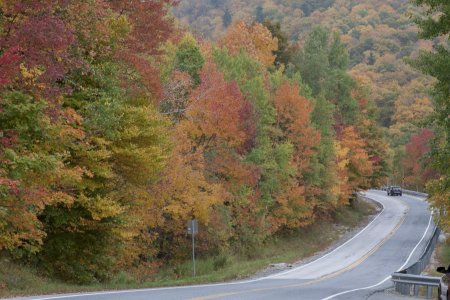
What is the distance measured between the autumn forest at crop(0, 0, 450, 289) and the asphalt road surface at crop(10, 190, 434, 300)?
3.94 m

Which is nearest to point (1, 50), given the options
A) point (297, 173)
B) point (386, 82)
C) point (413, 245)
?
point (297, 173)

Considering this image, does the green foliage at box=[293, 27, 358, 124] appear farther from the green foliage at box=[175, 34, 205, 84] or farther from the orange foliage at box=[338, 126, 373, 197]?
the green foliage at box=[175, 34, 205, 84]

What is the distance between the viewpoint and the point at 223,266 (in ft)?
130

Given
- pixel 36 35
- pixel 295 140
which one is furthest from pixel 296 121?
pixel 36 35

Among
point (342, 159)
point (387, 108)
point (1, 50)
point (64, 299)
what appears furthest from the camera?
point (387, 108)

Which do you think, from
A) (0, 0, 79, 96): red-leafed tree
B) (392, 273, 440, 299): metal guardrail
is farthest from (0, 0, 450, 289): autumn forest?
(392, 273, 440, 299): metal guardrail

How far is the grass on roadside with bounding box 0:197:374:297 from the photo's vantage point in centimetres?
2141

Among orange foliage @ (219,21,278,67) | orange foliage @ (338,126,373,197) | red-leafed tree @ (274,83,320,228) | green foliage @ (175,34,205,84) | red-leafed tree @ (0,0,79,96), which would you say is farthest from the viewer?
orange foliage @ (338,126,373,197)

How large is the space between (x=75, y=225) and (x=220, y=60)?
24.9 m

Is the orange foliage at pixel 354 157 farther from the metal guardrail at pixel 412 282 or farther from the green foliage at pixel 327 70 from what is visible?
the metal guardrail at pixel 412 282

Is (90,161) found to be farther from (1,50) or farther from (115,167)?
(1,50)

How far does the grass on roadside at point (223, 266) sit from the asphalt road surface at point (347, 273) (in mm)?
1809

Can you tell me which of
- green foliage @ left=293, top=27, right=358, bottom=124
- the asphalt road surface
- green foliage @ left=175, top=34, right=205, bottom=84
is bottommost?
the asphalt road surface

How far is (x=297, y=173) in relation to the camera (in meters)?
55.3
